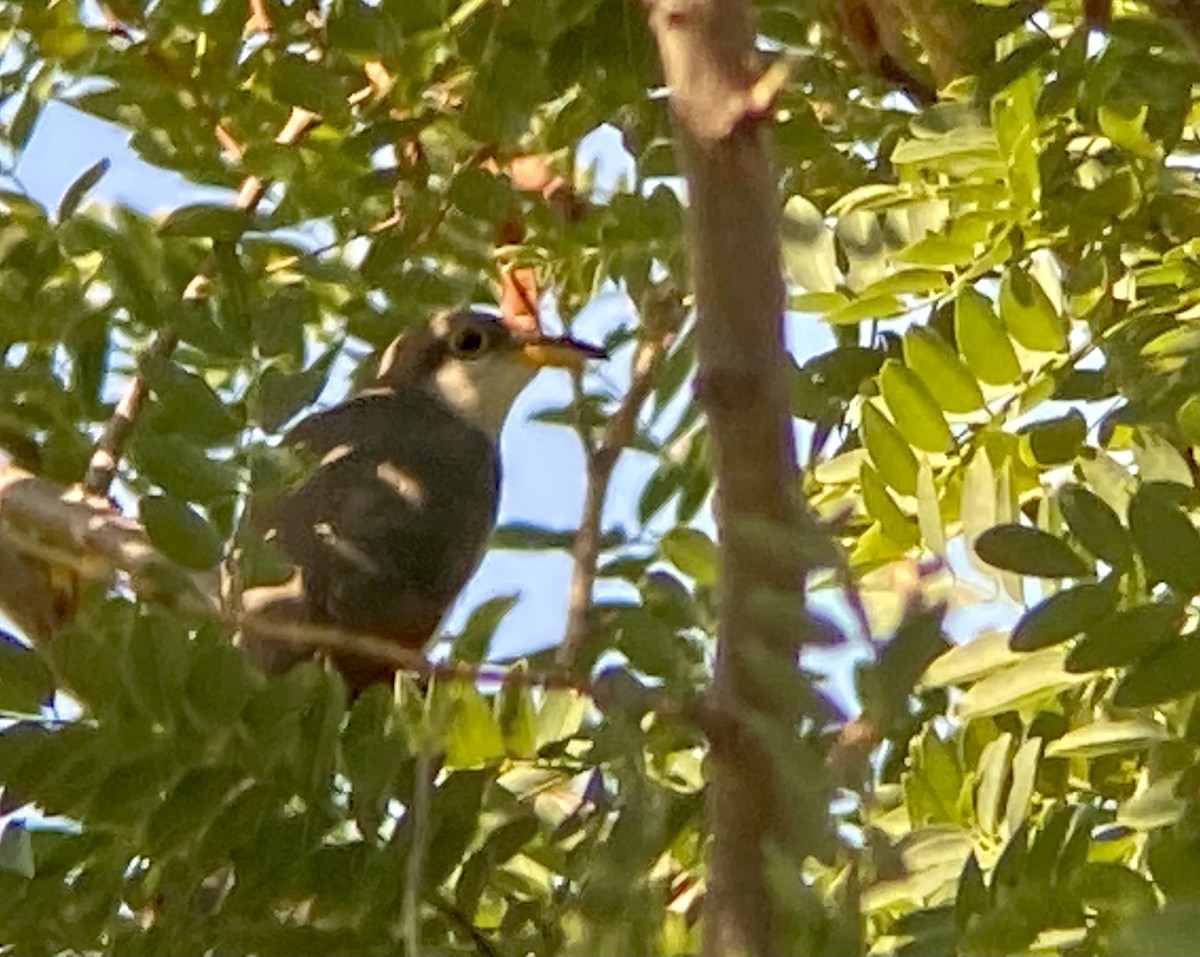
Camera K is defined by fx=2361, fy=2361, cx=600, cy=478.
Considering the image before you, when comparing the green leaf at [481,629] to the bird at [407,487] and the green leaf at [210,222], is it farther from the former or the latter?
the green leaf at [210,222]

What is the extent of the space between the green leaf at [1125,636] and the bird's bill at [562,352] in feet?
3.32

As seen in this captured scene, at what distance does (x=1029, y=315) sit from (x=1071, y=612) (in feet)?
1.13

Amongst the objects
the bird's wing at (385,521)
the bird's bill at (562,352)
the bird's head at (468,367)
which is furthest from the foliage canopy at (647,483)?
the bird's head at (468,367)

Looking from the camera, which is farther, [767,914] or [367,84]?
[367,84]

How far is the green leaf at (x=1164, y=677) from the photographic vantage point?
1.23 metres

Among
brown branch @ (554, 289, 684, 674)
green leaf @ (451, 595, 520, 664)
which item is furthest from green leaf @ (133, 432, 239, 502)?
brown branch @ (554, 289, 684, 674)

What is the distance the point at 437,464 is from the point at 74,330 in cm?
125

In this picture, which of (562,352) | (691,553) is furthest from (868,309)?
(562,352)

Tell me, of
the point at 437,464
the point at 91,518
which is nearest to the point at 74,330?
the point at 91,518

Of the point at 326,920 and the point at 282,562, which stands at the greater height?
the point at 282,562

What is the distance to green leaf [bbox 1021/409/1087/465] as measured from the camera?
1512mm

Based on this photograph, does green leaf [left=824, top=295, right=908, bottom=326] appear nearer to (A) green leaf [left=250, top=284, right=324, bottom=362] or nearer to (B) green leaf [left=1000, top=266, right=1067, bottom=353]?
(B) green leaf [left=1000, top=266, right=1067, bottom=353]

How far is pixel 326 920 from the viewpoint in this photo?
50.2 inches

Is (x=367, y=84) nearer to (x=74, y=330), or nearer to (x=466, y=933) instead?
(x=74, y=330)
